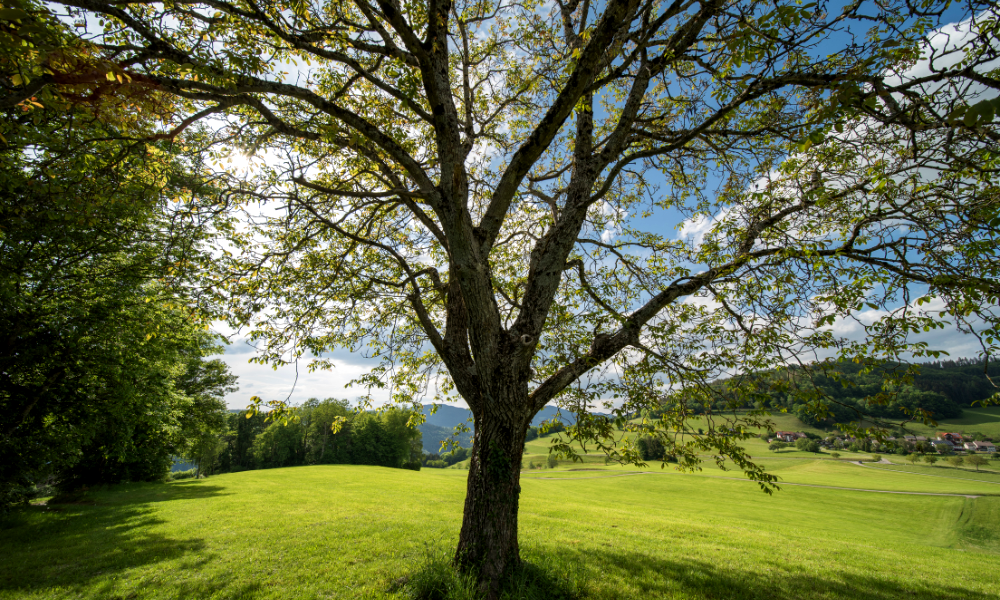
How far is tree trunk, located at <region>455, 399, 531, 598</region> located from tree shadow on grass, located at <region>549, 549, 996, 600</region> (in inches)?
76.2

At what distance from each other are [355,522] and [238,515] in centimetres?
561

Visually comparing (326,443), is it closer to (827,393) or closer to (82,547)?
(82,547)

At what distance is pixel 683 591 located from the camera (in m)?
6.46

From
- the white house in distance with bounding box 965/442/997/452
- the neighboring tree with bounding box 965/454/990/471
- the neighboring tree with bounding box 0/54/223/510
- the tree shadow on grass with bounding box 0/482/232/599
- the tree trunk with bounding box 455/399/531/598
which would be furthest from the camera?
the white house in distance with bounding box 965/442/997/452

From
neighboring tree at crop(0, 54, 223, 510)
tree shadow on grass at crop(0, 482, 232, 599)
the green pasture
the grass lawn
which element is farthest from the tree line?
the green pasture

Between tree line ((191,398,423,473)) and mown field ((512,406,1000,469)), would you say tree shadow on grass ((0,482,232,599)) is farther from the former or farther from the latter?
mown field ((512,406,1000,469))

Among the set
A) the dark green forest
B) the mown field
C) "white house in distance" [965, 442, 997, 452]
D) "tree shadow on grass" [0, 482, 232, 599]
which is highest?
the dark green forest

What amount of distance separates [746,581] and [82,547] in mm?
17092

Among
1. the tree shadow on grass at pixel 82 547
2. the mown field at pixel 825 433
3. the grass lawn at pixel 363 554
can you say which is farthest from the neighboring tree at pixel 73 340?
the mown field at pixel 825 433

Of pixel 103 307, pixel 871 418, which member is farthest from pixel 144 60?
pixel 103 307

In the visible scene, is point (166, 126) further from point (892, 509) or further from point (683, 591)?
point (892, 509)

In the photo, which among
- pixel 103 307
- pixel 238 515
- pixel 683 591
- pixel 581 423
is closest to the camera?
pixel 581 423

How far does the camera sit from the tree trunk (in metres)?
5.14

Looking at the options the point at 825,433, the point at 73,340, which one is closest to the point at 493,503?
the point at 73,340
